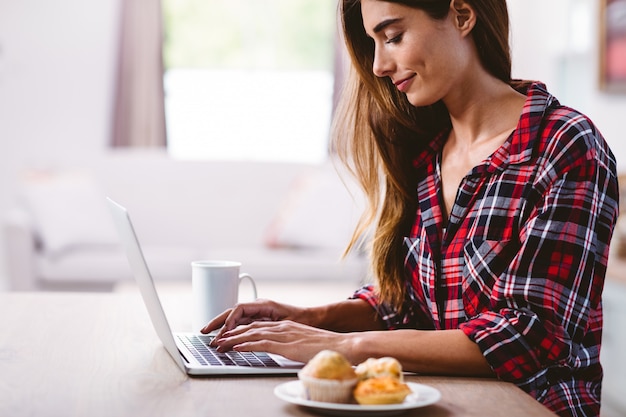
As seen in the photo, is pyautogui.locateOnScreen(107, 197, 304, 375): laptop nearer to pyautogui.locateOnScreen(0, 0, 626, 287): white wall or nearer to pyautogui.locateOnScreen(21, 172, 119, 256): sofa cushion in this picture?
pyautogui.locateOnScreen(21, 172, 119, 256): sofa cushion

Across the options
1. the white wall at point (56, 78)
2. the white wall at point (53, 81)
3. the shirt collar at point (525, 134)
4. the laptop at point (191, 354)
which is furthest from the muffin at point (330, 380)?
the white wall at point (53, 81)

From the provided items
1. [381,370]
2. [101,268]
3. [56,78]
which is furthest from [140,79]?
[381,370]

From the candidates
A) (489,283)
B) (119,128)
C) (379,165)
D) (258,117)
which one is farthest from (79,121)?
(489,283)

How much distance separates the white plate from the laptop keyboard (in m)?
0.19

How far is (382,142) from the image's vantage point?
157cm

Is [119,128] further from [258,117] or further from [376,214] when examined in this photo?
[376,214]

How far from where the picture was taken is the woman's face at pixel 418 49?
1328 millimetres

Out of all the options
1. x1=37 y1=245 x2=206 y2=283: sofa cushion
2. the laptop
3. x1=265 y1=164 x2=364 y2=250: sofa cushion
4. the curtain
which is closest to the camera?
the laptop

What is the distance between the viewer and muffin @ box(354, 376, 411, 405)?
849 millimetres

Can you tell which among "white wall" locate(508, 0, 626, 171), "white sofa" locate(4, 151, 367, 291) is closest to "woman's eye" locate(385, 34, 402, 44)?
"white wall" locate(508, 0, 626, 171)

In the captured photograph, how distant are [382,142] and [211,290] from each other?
1.40 feet

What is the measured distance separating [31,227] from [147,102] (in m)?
1.71

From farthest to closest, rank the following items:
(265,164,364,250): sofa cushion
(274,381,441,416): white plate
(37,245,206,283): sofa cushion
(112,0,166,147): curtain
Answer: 1. (112,0,166,147): curtain
2. (265,164,364,250): sofa cushion
3. (37,245,206,283): sofa cushion
4. (274,381,441,416): white plate

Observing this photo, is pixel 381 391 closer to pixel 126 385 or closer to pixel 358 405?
pixel 358 405
